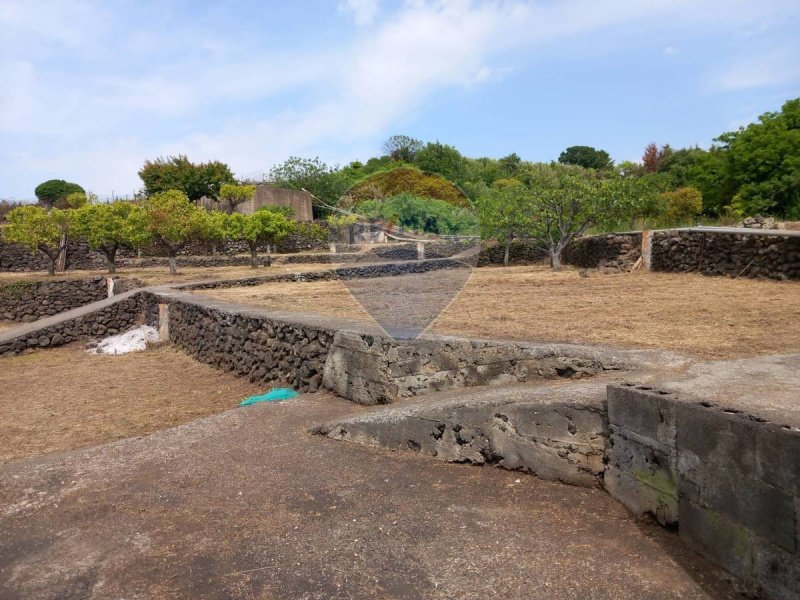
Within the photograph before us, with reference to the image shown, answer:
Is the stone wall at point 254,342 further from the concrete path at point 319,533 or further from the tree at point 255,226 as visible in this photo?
the tree at point 255,226

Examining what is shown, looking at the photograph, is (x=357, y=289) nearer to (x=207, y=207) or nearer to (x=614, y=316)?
(x=614, y=316)

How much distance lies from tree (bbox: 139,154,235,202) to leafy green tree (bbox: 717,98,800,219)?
27.8 m

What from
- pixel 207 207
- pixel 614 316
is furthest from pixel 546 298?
pixel 207 207

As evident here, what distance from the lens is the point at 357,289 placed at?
386 inches

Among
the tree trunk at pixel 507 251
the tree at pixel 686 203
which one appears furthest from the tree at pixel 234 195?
the tree at pixel 686 203

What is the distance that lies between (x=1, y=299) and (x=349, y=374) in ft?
60.8

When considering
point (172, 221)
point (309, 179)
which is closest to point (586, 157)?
point (309, 179)

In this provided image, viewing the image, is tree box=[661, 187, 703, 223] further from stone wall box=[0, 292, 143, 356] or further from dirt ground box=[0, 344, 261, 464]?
dirt ground box=[0, 344, 261, 464]

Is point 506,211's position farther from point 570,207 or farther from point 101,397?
point 101,397

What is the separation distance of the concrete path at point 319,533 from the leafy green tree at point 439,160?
3134 mm

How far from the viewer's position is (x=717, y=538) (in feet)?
9.15

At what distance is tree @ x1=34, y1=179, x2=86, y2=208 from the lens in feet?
131

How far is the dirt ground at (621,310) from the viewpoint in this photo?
5.63m

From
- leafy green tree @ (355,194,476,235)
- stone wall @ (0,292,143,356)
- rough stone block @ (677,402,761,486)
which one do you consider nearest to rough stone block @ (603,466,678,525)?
rough stone block @ (677,402,761,486)
